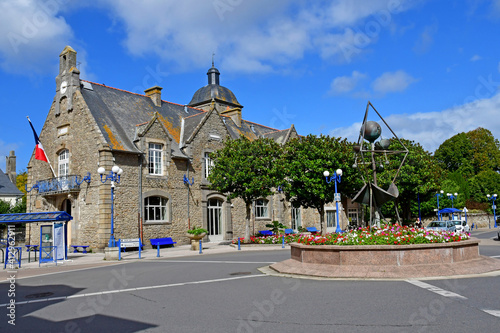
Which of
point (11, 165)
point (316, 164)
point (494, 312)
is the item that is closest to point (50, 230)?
point (316, 164)

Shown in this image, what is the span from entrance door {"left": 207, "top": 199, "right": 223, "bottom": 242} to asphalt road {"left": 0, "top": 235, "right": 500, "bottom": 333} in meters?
20.7

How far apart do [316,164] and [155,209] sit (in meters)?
11.4

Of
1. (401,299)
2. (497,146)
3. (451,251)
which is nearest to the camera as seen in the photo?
(401,299)

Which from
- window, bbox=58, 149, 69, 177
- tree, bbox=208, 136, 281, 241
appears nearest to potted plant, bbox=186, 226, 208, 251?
tree, bbox=208, 136, 281, 241

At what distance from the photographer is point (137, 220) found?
27.9 meters

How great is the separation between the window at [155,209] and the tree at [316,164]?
8.37 m

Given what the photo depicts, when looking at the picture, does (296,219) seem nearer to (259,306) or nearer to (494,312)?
(259,306)

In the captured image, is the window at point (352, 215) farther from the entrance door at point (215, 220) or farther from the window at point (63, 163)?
the window at point (63, 163)

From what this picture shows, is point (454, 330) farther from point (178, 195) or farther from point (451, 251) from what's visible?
point (178, 195)

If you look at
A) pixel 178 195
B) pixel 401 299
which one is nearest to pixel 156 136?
pixel 178 195

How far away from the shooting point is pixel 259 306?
25.9ft

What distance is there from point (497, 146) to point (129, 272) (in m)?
70.4

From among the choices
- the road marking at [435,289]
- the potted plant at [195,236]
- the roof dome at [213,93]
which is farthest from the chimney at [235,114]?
the road marking at [435,289]

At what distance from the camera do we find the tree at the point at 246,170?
87.6 ft
